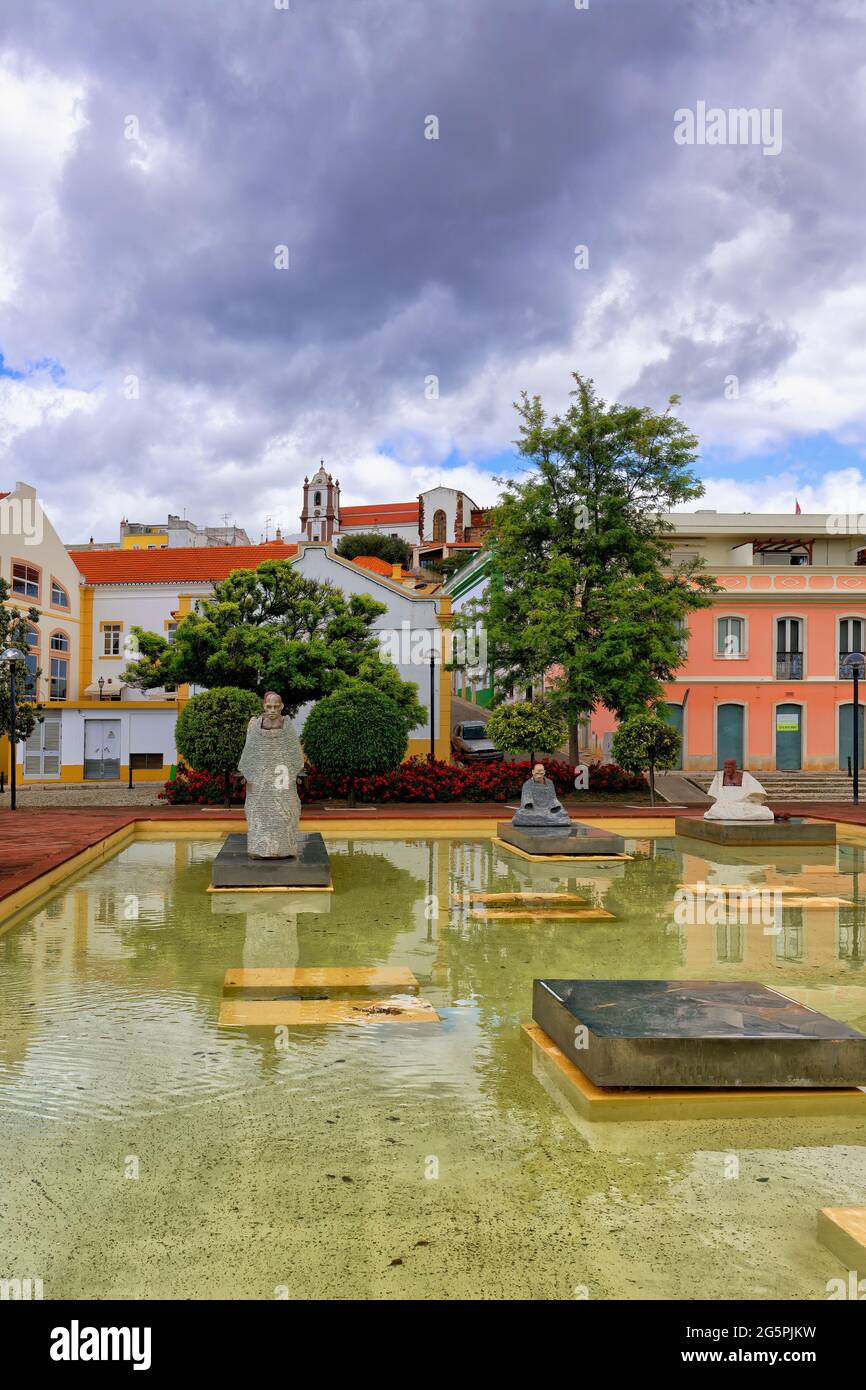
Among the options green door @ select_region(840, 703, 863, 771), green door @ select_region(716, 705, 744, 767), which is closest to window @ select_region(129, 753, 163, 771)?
green door @ select_region(716, 705, 744, 767)

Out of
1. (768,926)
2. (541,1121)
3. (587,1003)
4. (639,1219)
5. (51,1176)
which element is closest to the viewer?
(639,1219)

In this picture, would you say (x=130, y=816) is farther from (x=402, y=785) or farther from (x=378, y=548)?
(x=378, y=548)

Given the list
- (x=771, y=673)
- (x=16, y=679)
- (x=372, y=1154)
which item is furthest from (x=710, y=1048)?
(x=771, y=673)

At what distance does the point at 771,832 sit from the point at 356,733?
29.4 ft

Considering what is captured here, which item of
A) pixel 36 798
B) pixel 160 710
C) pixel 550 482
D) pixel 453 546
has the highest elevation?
pixel 453 546

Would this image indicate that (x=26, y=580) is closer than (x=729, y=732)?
No

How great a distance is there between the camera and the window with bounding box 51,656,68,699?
35469mm

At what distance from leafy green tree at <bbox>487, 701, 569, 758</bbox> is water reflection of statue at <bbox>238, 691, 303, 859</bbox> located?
443 inches

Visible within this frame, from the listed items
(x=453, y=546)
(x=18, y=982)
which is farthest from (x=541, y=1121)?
(x=453, y=546)

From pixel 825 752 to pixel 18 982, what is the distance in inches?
1166

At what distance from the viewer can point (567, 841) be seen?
14508mm

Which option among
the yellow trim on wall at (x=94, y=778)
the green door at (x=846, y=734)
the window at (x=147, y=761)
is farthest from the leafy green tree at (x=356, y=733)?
the green door at (x=846, y=734)
